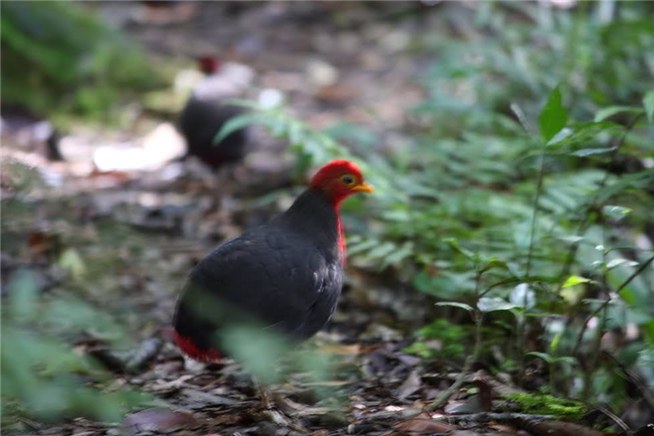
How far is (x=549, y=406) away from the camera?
287cm

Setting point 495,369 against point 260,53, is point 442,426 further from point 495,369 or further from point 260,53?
point 260,53

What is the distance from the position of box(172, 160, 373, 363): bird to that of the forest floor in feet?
0.77

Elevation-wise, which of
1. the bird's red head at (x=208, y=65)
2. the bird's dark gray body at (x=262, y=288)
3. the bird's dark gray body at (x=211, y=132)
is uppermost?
the bird's red head at (x=208, y=65)

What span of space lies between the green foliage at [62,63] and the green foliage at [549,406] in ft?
15.4

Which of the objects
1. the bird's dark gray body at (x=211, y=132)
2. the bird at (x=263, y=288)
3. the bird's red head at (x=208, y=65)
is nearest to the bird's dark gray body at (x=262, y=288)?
the bird at (x=263, y=288)

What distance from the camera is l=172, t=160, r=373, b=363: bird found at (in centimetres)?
307

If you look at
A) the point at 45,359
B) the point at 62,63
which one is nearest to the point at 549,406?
the point at 45,359

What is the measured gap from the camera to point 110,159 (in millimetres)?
6375

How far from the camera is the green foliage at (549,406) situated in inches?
112

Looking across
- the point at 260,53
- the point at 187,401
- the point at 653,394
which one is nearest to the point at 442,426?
the point at 187,401

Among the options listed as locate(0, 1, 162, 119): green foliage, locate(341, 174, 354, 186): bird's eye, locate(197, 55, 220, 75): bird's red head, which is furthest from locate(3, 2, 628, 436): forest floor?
locate(341, 174, 354, 186): bird's eye

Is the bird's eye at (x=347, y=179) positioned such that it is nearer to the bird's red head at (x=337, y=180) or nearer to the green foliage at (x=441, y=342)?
the bird's red head at (x=337, y=180)

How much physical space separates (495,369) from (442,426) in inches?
28.0

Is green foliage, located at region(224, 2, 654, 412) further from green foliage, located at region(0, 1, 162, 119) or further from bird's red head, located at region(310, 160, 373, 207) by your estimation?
green foliage, located at region(0, 1, 162, 119)
